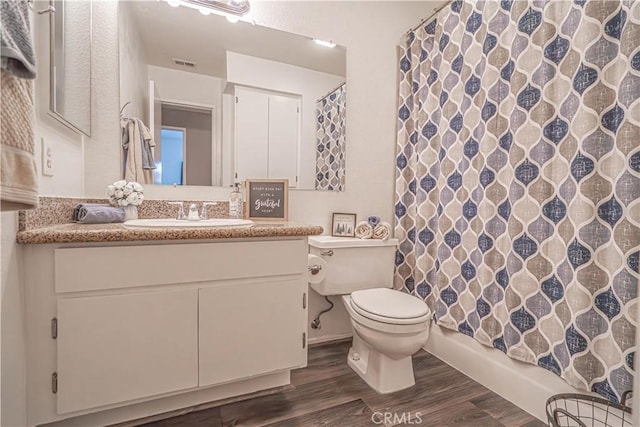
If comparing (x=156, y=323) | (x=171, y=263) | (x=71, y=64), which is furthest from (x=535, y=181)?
(x=71, y=64)

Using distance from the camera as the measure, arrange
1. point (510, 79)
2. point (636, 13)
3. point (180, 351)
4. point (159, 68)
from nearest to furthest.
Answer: point (636, 13)
point (180, 351)
point (510, 79)
point (159, 68)

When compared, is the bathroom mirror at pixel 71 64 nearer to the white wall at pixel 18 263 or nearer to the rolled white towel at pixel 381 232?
the white wall at pixel 18 263

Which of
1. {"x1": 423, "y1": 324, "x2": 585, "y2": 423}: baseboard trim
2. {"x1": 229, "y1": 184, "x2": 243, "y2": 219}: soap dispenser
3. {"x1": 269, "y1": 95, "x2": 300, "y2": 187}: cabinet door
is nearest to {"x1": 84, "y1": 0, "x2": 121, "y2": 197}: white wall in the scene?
{"x1": 229, "y1": 184, "x2": 243, "y2": 219}: soap dispenser

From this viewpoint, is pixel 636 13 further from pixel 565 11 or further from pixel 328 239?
pixel 328 239

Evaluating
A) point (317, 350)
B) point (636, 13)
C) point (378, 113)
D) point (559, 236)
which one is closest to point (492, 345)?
point (559, 236)

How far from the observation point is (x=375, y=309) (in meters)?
1.42

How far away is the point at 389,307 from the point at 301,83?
1.44 metres

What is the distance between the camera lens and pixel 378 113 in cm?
207

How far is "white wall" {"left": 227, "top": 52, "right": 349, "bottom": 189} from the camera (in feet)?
5.72

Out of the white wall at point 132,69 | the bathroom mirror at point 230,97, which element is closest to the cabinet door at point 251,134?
the bathroom mirror at point 230,97

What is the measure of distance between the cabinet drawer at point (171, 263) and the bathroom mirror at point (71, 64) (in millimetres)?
596

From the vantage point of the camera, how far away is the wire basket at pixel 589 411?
1019mm

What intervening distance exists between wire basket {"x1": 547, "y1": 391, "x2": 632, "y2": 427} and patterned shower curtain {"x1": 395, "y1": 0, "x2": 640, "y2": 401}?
6cm

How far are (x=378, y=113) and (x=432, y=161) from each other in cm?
54
